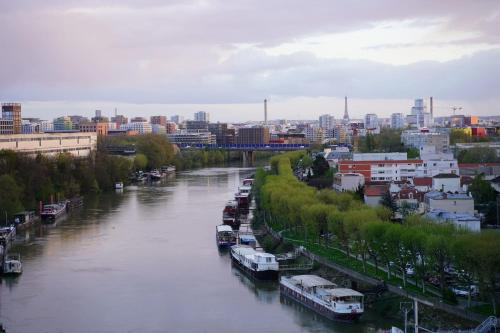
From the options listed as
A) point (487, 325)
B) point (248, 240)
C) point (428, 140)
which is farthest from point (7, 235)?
point (428, 140)

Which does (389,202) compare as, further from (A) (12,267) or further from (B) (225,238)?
(A) (12,267)

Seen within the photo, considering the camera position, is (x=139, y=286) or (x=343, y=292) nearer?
(x=343, y=292)

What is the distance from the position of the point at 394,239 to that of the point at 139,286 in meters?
2.87

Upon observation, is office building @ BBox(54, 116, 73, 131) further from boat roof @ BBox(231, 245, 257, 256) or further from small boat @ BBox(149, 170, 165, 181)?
boat roof @ BBox(231, 245, 257, 256)

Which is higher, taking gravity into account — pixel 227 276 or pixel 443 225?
pixel 443 225

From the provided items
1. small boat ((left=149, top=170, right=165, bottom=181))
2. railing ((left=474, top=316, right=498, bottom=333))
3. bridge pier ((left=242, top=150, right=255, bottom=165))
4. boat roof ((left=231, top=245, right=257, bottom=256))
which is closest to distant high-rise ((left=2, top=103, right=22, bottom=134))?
bridge pier ((left=242, top=150, right=255, bottom=165))

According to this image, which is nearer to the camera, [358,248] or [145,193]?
[358,248]

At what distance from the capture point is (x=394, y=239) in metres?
8.51

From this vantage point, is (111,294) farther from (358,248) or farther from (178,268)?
(358,248)

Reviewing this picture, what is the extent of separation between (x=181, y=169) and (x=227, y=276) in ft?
72.7

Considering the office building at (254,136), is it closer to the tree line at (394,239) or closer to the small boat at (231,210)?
the small boat at (231,210)

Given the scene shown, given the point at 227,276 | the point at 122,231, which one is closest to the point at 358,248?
the point at 227,276

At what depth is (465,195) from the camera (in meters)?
12.9

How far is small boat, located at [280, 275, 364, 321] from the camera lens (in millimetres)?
8000
